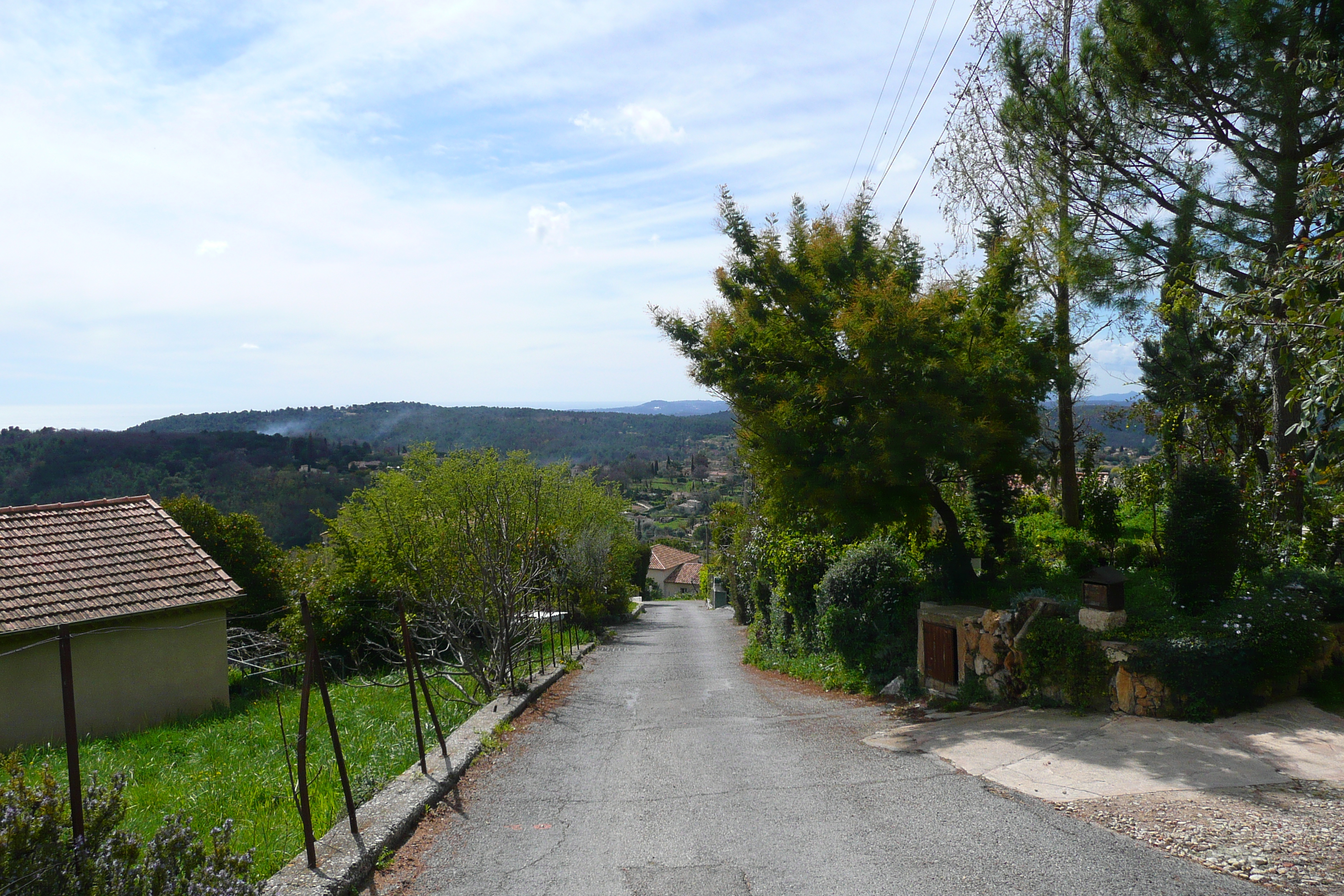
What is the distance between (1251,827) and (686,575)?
7832 cm

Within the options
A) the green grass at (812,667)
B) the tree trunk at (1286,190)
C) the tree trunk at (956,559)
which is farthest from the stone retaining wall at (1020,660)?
the tree trunk at (1286,190)

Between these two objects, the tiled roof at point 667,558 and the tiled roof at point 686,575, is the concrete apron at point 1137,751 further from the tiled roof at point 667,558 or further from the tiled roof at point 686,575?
the tiled roof at point 686,575

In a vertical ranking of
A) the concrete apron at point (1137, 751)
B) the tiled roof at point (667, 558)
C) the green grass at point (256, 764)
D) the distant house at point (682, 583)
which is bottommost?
the distant house at point (682, 583)

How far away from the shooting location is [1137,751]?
6.62 metres

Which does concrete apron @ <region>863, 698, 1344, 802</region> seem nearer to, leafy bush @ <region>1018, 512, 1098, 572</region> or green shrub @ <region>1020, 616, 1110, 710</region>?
green shrub @ <region>1020, 616, 1110, 710</region>

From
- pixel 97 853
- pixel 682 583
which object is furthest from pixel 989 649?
pixel 682 583

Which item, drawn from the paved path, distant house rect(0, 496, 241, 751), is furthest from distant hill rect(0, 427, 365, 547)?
the paved path

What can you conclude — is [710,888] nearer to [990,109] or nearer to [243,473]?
[990,109]

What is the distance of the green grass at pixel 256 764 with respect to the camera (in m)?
5.91

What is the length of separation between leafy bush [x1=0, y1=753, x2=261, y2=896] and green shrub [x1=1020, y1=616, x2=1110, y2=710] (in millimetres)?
7094

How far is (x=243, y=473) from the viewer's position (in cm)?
5331

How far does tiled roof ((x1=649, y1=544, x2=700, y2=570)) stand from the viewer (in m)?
81.2

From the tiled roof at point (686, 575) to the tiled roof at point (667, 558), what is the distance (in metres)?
0.77

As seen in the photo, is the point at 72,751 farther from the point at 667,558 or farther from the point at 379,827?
the point at 667,558
